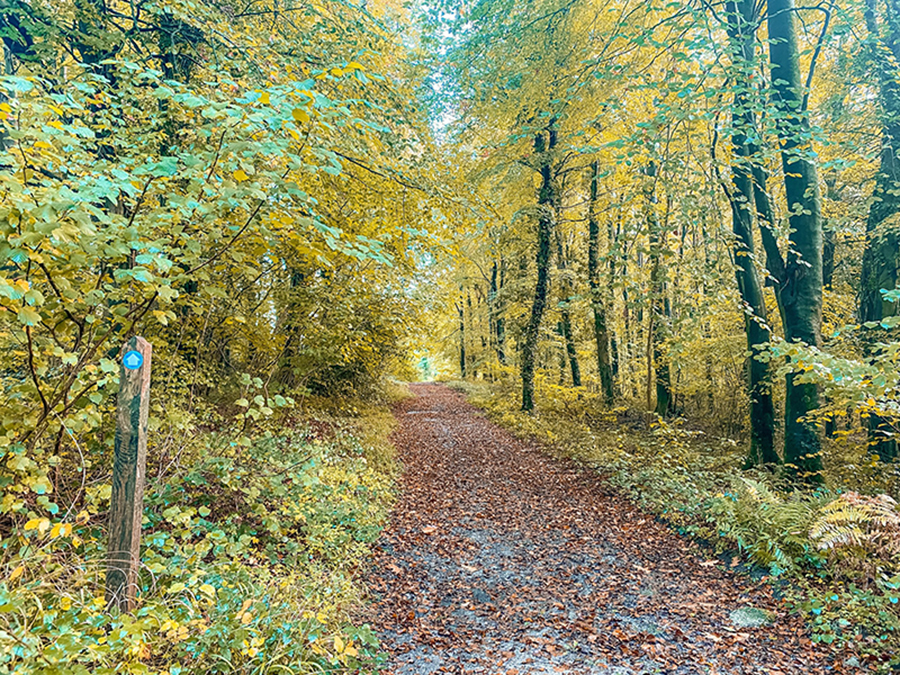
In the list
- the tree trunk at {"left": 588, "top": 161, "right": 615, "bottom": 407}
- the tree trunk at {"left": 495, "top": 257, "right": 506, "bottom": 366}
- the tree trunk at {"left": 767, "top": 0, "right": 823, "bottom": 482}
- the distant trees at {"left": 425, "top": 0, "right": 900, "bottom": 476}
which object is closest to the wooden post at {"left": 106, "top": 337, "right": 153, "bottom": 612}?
the distant trees at {"left": 425, "top": 0, "right": 900, "bottom": 476}

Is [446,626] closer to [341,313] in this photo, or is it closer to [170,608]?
[170,608]

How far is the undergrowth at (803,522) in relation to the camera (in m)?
3.77

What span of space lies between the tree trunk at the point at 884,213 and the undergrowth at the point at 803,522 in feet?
7.19

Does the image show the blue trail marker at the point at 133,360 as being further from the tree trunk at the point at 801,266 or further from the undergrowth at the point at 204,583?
the tree trunk at the point at 801,266

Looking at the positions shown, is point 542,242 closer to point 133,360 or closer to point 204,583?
point 133,360

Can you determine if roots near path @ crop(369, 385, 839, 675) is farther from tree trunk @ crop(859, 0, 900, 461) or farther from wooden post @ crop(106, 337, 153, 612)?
tree trunk @ crop(859, 0, 900, 461)

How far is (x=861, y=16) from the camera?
21.5 ft

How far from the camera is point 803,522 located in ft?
16.1

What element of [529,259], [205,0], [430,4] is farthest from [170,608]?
[529,259]

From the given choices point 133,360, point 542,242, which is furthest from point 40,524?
point 542,242

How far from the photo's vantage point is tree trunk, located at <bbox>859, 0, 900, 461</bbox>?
6.92 m

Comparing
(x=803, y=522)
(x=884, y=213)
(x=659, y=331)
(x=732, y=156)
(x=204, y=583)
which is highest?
(x=732, y=156)

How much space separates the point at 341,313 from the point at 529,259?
1163cm

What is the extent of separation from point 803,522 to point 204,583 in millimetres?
6001
